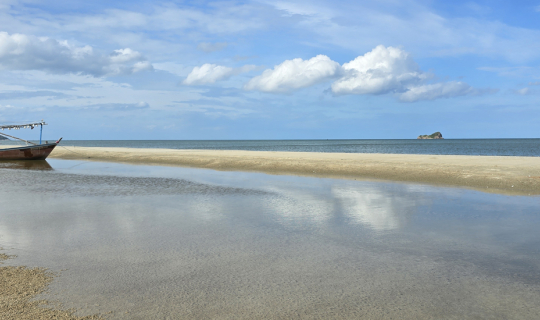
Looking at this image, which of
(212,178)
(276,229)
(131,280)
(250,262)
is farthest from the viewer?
(212,178)

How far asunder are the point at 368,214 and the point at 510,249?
4545 millimetres

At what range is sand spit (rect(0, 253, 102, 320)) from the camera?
5176 mm

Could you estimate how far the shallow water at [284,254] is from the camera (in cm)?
571

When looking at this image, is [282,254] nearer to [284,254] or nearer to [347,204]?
[284,254]

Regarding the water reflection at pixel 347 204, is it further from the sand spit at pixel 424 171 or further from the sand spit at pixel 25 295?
the sand spit at pixel 25 295

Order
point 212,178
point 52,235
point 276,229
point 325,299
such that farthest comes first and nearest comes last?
1. point 212,178
2. point 276,229
3. point 52,235
4. point 325,299

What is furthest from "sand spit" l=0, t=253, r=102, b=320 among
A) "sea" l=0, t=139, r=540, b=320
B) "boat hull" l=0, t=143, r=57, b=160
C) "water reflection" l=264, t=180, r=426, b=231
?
"boat hull" l=0, t=143, r=57, b=160

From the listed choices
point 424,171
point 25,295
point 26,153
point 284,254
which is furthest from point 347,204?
point 26,153

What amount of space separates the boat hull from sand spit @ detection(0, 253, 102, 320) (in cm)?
4168

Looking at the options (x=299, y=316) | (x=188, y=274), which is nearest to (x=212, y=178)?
(x=188, y=274)

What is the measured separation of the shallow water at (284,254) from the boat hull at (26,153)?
31.2 m

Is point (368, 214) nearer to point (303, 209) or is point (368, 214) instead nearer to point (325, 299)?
point (303, 209)

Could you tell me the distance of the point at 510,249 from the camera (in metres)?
8.67

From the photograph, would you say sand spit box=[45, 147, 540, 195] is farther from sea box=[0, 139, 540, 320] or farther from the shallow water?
sea box=[0, 139, 540, 320]
